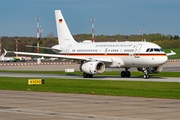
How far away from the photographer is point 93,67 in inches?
2057

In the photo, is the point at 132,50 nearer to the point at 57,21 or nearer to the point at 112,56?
the point at 112,56

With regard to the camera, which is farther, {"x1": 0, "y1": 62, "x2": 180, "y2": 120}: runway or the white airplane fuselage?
the white airplane fuselage

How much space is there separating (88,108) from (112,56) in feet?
99.2

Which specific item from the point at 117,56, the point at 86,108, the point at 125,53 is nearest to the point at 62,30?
the point at 117,56

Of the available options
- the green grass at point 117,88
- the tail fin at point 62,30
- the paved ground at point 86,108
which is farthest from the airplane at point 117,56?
the paved ground at point 86,108

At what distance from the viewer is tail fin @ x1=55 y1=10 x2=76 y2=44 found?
61.6 metres

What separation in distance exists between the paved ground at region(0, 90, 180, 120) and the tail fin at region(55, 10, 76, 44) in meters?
30.5

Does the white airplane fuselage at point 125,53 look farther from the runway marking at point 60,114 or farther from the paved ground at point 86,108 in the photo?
the runway marking at point 60,114

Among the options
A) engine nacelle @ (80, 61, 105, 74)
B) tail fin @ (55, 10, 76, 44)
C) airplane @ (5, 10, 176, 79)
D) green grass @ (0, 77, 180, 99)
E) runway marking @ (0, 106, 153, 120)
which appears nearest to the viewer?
runway marking @ (0, 106, 153, 120)

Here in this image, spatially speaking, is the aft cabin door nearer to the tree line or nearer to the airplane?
the airplane

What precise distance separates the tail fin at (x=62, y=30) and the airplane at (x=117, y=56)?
207 cm

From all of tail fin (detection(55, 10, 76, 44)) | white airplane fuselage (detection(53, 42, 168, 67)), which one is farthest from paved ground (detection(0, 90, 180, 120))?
tail fin (detection(55, 10, 76, 44))

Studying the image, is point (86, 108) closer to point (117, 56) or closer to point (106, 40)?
point (117, 56)

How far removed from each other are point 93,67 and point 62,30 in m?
11.6
